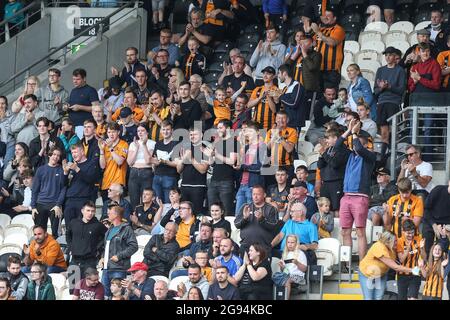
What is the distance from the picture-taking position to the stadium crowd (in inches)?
715

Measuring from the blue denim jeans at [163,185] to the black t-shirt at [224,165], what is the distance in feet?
2.12

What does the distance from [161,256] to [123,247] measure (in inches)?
20.3

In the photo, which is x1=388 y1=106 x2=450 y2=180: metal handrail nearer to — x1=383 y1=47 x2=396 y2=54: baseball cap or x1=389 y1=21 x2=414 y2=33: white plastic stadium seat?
x1=383 y1=47 x2=396 y2=54: baseball cap

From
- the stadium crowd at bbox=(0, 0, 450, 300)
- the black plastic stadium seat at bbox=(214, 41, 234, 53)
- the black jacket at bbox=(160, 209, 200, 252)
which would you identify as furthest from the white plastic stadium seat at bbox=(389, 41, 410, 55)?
the black jacket at bbox=(160, 209, 200, 252)

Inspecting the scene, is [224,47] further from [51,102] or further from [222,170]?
[222,170]

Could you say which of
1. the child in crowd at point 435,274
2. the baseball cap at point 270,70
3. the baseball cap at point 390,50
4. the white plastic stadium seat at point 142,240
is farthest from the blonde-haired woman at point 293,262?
the baseball cap at point 390,50

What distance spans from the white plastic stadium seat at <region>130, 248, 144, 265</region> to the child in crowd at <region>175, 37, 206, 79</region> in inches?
168

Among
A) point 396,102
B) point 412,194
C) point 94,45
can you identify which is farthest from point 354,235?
point 94,45

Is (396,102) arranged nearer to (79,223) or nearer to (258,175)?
(258,175)

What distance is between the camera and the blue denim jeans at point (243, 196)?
64.2 feet

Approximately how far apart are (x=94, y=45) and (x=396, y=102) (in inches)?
222

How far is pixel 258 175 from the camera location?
19.8 metres

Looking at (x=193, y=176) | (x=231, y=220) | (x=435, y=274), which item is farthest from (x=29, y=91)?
(x=435, y=274)

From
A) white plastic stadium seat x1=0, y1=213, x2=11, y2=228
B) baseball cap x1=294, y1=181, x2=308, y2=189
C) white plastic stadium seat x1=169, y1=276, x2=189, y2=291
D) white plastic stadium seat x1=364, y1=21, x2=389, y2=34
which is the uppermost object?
white plastic stadium seat x1=364, y1=21, x2=389, y2=34
